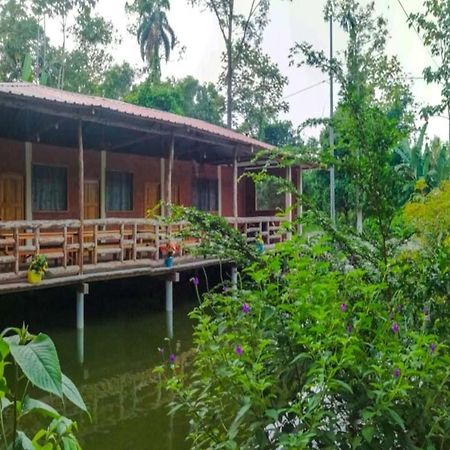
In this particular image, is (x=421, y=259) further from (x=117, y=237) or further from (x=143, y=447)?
(x=117, y=237)

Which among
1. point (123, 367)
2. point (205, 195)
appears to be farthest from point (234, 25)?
point (123, 367)

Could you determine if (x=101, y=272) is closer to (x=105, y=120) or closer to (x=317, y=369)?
(x=105, y=120)

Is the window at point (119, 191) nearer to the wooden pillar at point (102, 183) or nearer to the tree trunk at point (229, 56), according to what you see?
the wooden pillar at point (102, 183)

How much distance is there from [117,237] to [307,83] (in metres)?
23.9

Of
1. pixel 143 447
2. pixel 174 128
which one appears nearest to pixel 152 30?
pixel 174 128

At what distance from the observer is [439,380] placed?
2.49 m

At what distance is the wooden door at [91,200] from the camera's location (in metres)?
13.6

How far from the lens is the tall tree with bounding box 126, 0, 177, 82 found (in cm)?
3216

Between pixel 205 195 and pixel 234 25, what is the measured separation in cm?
1333

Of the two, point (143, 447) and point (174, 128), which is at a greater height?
point (174, 128)

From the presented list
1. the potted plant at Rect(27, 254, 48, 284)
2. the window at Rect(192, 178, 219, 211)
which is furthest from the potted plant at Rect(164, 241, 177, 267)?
the window at Rect(192, 178, 219, 211)

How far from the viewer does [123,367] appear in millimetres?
8258

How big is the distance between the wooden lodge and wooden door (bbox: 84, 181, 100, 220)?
3cm

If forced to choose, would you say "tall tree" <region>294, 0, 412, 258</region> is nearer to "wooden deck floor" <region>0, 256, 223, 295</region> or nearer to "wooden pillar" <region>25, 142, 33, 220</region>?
"wooden deck floor" <region>0, 256, 223, 295</region>
